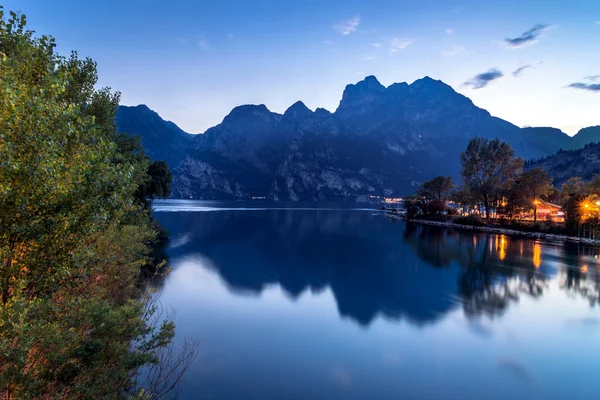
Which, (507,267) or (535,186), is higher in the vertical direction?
(535,186)

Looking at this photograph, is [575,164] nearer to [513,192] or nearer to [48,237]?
[513,192]

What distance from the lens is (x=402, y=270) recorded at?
127 ft

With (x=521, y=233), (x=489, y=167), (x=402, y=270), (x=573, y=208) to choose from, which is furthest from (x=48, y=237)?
(x=489, y=167)

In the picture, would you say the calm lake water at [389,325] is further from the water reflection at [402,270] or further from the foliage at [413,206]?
the foliage at [413,206]

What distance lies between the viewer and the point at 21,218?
20.5 ft

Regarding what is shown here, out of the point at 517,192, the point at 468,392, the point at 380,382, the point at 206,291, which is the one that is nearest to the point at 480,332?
the point at 468,392

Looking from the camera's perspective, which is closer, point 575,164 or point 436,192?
point 436,192

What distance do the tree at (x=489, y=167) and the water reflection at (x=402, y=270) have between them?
25.0 meters

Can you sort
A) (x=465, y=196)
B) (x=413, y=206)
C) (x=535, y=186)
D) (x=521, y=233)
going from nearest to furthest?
(x=521, y=233)
(x=535, y=186)
(x=465, y=196)
(x=413, y=206)

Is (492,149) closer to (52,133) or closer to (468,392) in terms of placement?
(468,392)

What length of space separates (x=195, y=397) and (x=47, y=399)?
677cm

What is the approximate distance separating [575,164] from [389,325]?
188926mm

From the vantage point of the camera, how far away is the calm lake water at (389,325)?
574 inches

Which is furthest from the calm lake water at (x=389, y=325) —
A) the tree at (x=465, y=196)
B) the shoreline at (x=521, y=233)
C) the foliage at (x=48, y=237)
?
the tree at (x=465, y=196)
